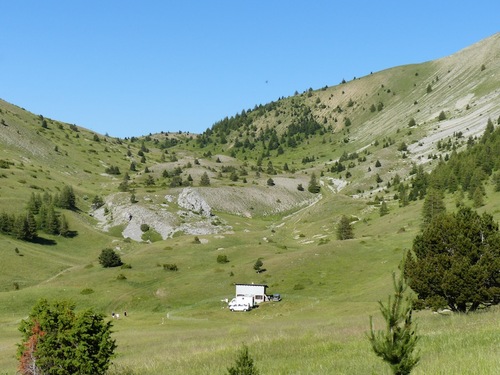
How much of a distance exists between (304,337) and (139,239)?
13212 cm

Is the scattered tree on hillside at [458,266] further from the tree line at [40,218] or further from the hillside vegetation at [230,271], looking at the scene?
the tree line at [40,218]

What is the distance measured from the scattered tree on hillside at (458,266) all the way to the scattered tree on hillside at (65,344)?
Result: 2565 centimetres

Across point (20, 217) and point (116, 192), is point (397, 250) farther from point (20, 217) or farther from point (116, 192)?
point (116, 192)

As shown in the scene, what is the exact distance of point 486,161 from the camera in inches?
5492

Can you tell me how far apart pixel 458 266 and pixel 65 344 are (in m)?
30.3

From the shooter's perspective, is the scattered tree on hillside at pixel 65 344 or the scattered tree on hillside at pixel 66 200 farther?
the scattered tree on hillside at pixel 66 200

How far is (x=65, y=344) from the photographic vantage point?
24.6 m

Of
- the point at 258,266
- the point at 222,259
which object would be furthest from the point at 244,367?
the point at 222,259

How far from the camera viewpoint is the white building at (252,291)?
79688 mm

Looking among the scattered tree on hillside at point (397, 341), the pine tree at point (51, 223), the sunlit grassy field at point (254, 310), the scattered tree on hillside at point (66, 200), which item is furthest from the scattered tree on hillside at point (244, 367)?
the scattered tree on hillside at point (66, 200)

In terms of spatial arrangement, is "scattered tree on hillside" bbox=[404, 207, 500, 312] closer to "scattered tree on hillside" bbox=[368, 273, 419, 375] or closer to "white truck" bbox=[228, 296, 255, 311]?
"scattered tree on hillside" bbox=[368, 273, 419, 375]

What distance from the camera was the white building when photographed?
79.7 metres

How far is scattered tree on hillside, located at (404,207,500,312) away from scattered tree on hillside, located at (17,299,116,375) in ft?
84.2

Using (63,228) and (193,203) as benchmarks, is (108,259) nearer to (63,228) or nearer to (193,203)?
(63,228)
